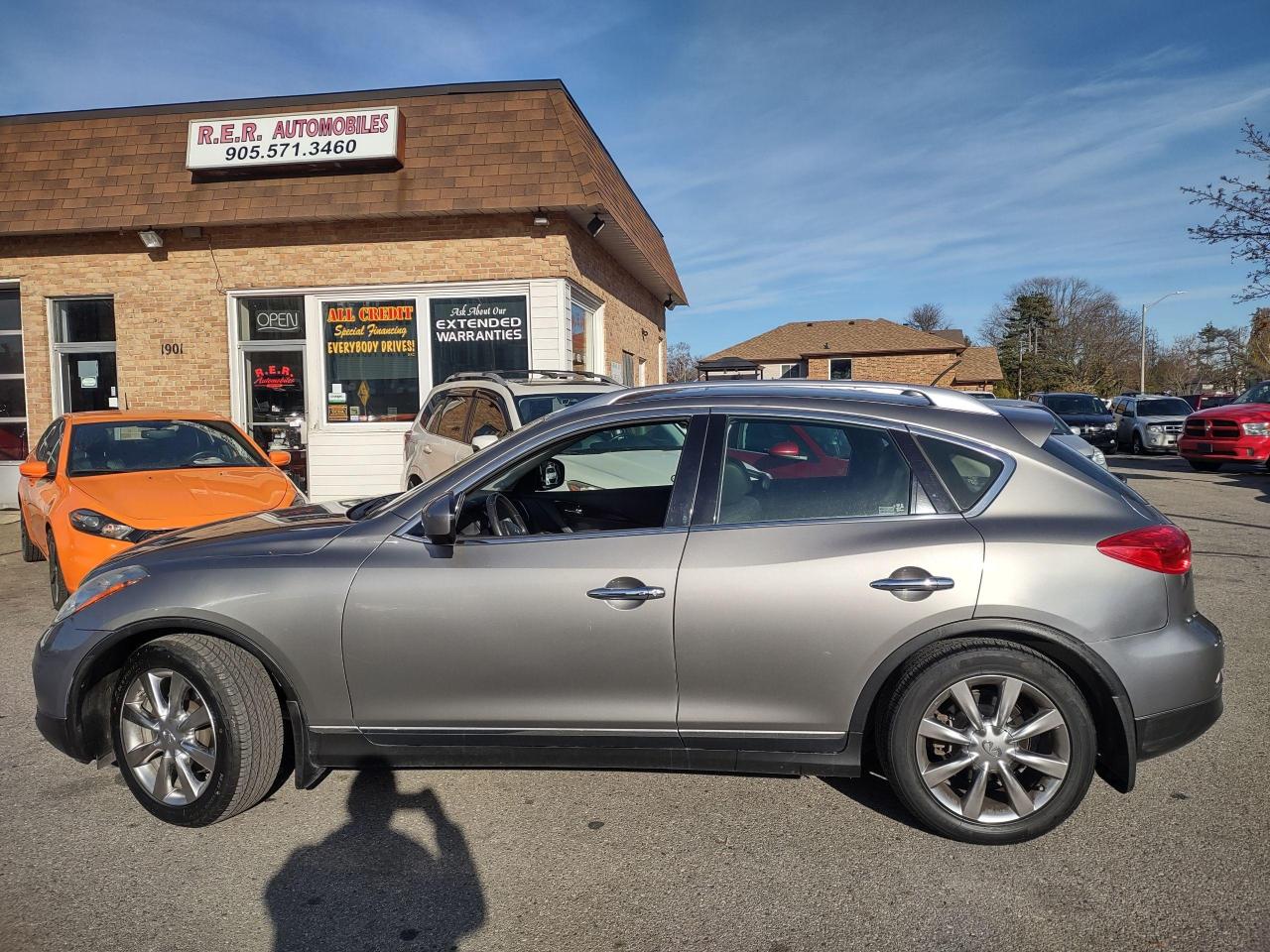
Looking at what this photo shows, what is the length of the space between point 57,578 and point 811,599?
569cm

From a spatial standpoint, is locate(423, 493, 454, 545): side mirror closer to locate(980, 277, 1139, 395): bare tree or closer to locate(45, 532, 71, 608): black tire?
locate(45, 532, 71, 608): black tire

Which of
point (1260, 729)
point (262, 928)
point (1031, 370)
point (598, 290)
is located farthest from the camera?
point (1031, 370)

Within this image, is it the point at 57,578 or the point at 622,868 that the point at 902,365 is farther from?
the point at 622,868

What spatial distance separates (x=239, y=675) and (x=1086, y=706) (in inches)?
122

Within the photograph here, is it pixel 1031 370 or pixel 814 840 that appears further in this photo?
pixel 1031 370

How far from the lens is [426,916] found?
113 inches

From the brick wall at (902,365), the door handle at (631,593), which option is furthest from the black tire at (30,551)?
the brick wall at (902,365)

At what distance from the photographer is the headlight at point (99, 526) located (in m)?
5.94

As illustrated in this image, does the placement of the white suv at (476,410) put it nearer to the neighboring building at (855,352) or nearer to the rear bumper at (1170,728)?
the rear bumper at (1170,728)

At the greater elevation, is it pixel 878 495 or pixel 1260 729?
pixel 878 495

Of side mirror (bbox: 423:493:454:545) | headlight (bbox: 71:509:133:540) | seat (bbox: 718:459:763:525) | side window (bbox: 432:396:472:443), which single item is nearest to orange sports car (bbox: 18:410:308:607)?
headlight (bbox: 71:509:133:540)

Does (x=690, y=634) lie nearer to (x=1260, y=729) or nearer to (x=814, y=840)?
(x=814, y=840)

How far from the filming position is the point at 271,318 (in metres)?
13.0

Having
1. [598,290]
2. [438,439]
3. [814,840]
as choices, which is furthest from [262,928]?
[598,290]
